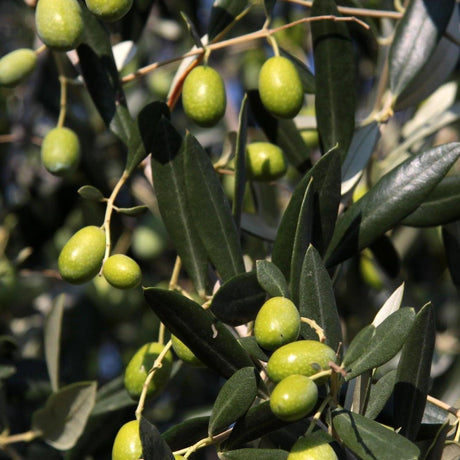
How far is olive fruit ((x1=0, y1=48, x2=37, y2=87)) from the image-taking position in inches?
60.7

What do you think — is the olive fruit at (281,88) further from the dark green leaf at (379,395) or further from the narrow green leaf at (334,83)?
the dark green leaf at (379,395)

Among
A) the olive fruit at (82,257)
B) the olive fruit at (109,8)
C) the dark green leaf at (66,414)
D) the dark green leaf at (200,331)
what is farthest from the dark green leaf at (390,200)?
the dark green leaf at (66,414)

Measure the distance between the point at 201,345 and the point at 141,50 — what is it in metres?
2.61

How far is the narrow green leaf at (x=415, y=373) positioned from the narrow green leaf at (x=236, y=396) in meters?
0.26

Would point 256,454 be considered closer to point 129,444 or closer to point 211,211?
point 129,444

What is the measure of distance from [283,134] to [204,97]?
14.9 inches

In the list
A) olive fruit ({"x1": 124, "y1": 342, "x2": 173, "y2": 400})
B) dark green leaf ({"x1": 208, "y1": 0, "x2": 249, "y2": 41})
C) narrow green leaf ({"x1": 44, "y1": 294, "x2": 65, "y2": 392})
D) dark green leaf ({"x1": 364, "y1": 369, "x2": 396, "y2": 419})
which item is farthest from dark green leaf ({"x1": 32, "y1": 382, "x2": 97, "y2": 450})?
dark green leaf ({"x1": 208, "y1": 0, "x2": 249, "y2": 41})

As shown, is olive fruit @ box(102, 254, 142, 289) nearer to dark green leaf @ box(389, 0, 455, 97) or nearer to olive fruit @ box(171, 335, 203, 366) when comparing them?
olive fruit @ box(171, 335, 203, 366)

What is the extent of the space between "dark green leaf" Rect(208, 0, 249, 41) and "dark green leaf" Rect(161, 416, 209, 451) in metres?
0.76

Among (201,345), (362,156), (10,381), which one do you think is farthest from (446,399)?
(10,381)

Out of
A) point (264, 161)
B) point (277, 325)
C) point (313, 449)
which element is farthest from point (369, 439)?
point (264, 161)

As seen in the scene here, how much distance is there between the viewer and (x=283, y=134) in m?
1.72

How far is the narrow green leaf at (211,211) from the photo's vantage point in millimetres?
1359

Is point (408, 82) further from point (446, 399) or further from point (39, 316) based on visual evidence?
point (39, 316)
